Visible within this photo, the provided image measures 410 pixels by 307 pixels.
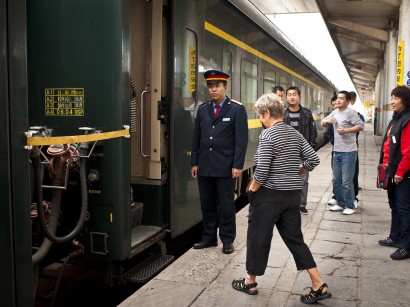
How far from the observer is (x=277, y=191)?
3.56 metres

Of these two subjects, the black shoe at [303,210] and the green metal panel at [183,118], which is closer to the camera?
the green metal panel at [183,118]

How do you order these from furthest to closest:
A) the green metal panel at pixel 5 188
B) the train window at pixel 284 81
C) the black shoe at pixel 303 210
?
1. the train window at pixel 284 81
2. the black shoe at pixel 303 210
3. the green metal panel at pixel 5 188

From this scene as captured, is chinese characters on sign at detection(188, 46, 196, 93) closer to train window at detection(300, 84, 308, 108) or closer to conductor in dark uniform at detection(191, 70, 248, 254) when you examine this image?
conductor in dark uniform at detection(191, 70, 248, 254)

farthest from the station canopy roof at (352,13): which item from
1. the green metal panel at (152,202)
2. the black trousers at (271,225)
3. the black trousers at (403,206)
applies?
the black trousers at (271,225)

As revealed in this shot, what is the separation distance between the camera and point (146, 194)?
4691mm

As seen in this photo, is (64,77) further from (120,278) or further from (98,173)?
(120,278)

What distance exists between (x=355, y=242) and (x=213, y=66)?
257cm

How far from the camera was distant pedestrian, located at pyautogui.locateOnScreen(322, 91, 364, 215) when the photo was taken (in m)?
6.46

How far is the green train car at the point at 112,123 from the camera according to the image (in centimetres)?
373

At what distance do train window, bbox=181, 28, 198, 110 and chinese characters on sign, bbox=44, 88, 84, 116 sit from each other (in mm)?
1265

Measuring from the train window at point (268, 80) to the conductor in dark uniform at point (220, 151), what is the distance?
396cm

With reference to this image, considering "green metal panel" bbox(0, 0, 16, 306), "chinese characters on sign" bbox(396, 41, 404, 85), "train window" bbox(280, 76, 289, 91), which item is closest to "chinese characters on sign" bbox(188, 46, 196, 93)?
"green metal panel" bbox(0, 0, 16, 306)

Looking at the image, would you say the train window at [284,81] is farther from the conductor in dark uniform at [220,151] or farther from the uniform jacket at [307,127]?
the conductor in dark uniform at [220,151]

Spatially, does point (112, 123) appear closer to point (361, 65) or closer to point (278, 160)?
point (278, 160)
